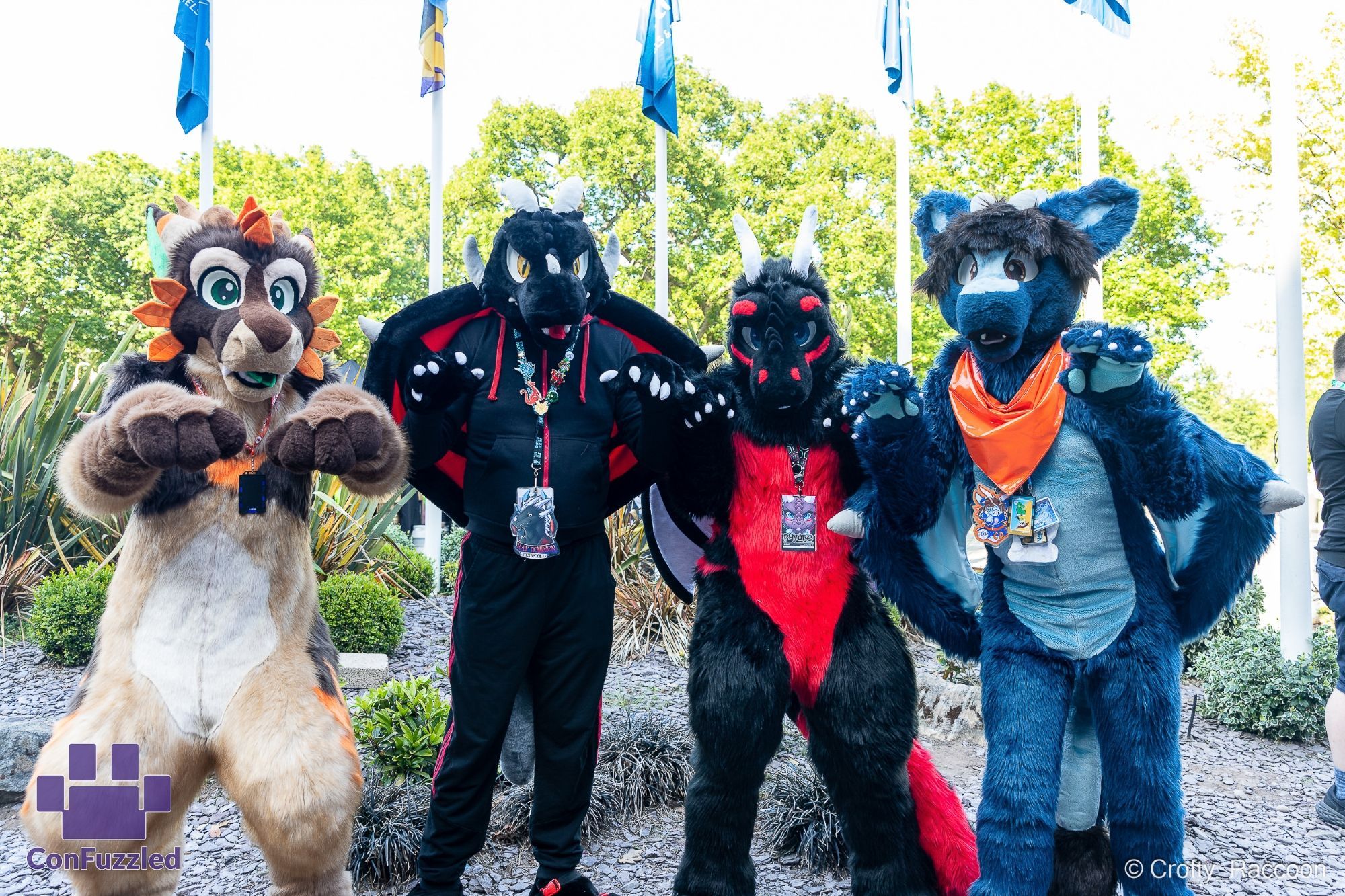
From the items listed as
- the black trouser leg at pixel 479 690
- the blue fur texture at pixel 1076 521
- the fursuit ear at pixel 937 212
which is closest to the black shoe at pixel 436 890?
the black trouser leg at pixel 479 690

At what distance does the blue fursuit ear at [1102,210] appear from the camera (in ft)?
9.24

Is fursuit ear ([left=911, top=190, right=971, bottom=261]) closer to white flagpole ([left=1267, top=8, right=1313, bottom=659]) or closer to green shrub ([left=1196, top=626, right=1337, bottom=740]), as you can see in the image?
white flagpole ([left=1267, top=8, right=1313, bottom=659])

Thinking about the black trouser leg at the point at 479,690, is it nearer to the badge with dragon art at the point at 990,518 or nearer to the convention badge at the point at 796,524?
the convention badge at the point at 796,524

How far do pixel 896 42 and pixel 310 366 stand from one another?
10.9 metres

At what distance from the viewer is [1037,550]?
2.64 metres

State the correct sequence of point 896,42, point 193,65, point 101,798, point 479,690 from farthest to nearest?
point 896,42
point 193,65
point 479,690
point 101,798

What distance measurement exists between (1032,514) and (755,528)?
85 centimetres

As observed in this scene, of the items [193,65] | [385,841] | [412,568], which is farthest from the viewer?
[412,568]

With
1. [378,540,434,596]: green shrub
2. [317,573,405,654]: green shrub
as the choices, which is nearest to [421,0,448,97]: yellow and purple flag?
[378,540,434,596]: green shrub

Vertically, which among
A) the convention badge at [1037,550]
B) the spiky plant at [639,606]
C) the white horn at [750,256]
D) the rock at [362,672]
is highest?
the white horn at [750,256]

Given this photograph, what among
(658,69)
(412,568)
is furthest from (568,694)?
(658,69)

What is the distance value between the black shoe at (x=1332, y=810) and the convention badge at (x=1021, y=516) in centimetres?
281

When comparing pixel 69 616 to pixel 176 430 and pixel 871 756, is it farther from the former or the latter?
pixel 871 756

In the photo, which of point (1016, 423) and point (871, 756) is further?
point (871, 756)
